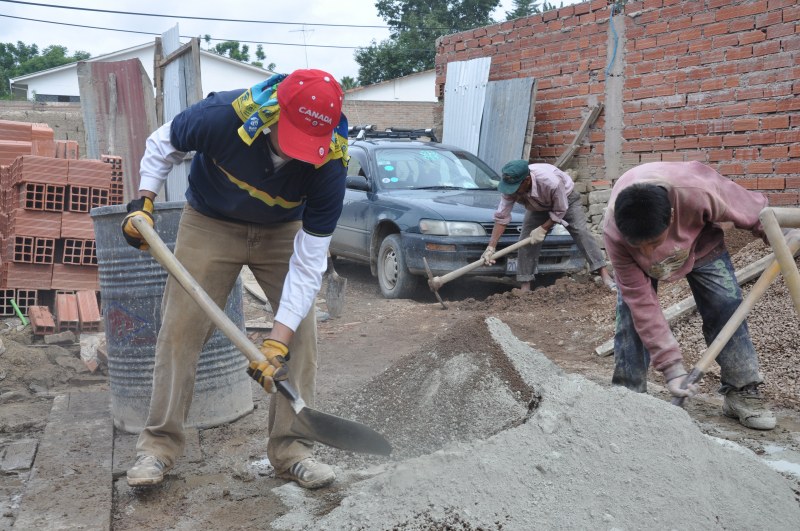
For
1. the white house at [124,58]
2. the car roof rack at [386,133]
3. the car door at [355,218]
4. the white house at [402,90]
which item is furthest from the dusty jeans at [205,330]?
the white house at [124,58]

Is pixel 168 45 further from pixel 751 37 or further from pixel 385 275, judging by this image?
pixel 751 37

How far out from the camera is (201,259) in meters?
3.61

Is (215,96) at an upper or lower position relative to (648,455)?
upper

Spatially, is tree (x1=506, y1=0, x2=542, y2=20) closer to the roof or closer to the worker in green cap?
the roof

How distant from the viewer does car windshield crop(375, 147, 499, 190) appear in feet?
30.5

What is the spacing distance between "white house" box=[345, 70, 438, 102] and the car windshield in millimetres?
28240

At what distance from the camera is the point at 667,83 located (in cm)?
885

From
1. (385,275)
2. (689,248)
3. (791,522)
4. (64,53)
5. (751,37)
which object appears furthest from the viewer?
(64,53)

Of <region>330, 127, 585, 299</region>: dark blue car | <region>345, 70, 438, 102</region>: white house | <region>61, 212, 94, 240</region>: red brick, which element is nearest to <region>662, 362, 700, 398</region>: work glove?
<region>330, 127, 585, 299</region>: dark blue car

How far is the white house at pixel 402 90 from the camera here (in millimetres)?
37531

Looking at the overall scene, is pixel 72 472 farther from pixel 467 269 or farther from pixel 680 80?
pixel 680 80

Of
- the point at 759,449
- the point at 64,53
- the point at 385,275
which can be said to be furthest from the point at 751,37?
the point at 64,53

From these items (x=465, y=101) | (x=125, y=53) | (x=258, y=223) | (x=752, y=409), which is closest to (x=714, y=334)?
(x=752, y=409)

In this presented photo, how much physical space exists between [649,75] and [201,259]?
6.84 m
